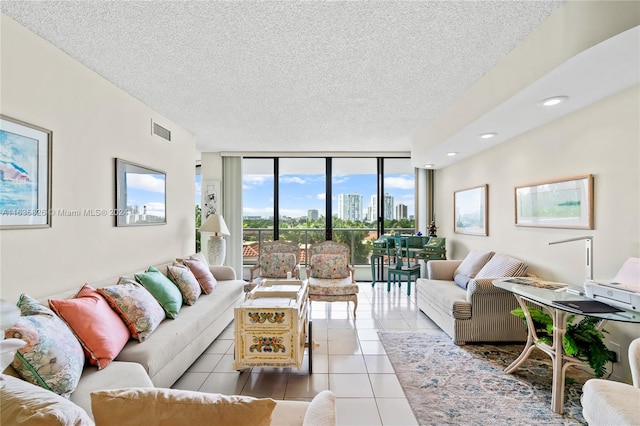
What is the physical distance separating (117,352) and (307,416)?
1500 mm

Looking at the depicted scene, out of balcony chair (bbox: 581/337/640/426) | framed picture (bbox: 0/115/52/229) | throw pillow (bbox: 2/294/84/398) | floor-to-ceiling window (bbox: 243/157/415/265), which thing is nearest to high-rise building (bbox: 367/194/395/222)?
floor-to-ceiling window (bbox: 243/157/415/265)

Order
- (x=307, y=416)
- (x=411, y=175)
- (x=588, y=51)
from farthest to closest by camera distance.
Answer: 1. (x=411, y=175)
2. (x=588, y=51)
3. (x=307, y=416)

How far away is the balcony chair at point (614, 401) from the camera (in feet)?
4.50

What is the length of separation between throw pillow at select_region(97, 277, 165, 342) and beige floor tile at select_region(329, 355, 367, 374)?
1.53m

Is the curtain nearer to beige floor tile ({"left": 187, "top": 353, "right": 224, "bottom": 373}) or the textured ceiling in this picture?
Result: the textured ceiling

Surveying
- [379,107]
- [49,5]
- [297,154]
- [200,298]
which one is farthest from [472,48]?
[297,154]

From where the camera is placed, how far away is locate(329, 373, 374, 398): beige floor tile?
7.70 feet

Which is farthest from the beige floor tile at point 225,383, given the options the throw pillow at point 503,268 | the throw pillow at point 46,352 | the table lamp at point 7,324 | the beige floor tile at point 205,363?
the throw pillow at point 503,268

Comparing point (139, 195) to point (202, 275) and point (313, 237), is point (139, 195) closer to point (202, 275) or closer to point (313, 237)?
point (202, 275)

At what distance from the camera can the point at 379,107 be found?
3.54 metres

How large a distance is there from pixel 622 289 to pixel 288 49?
2.76 m

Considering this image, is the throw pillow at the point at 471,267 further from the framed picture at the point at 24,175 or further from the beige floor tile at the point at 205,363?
the framed picture at the point at 24,175

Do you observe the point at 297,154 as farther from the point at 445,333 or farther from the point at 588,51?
the point at 588,51

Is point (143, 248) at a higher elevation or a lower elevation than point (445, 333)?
higher
